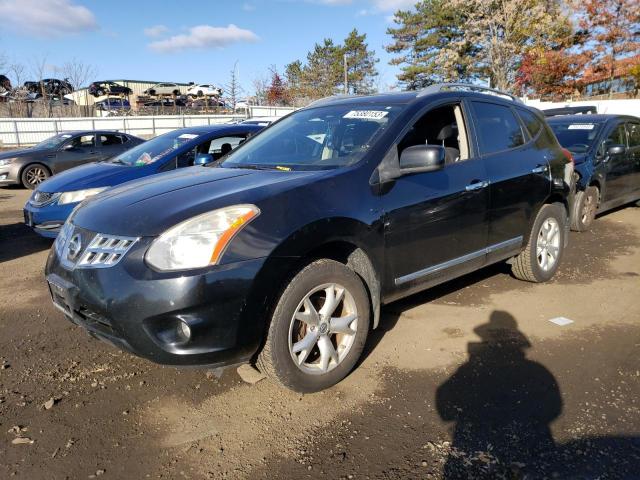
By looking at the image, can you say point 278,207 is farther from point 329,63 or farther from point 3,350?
point 329,63

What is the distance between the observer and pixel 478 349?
147 inches

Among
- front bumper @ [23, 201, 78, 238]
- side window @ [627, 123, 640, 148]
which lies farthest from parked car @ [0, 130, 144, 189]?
side window @ [627, 123, 640, 148]

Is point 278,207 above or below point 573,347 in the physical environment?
above

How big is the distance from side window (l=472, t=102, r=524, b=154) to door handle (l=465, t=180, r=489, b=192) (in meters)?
0.30

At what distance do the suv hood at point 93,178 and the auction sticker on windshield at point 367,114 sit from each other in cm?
352

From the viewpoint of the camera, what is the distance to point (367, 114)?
3.92m

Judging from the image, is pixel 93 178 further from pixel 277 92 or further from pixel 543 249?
pixel 277 92

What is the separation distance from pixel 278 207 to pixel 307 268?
38 cm

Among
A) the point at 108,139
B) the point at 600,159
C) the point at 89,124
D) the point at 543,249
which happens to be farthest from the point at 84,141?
the point at 89,124

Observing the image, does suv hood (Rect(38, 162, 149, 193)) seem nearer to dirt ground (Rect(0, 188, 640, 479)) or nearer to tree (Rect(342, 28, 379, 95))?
dirt ground (Rect(0, 188, 640, 479))

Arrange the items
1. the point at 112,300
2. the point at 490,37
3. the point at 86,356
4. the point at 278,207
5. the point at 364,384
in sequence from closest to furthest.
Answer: the point at 112,300 < the point at 278,207 < the point at 364,384 < the point at 86,356 < the point at 490,37

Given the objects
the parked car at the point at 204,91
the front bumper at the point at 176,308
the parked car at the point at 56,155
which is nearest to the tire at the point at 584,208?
the front bumper at the point at 176,308

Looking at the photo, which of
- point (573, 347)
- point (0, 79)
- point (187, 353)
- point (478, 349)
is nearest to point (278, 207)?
point (187, 353)

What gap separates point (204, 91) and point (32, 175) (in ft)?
95.8
